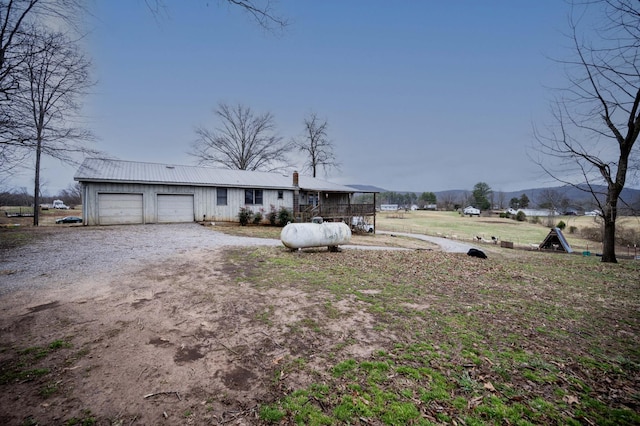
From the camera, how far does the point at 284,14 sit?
3170 mm

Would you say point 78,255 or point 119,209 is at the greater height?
point 119,209

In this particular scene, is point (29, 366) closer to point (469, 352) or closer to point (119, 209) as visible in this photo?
point (469, 352)

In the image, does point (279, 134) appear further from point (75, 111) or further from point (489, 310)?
point (489, 310)

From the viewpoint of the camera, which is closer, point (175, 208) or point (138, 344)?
point (138, 344)

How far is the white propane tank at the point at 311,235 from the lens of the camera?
914 cm

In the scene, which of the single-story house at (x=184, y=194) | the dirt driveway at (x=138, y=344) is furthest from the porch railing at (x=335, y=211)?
the dirt driveway at (x=138, y=344)

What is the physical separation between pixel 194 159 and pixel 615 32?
33.7m

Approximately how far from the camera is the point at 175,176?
17.4 metres

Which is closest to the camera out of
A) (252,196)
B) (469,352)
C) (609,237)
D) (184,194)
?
(469,352)

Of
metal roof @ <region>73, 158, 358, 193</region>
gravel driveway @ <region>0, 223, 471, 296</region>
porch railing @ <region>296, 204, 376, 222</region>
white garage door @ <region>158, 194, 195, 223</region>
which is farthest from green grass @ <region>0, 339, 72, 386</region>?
porch railing @ <region>296, 204, 376, 222</region>

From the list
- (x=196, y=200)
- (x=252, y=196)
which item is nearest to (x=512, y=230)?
(x=252, y=196)

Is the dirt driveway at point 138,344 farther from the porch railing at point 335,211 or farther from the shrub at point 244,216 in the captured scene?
the porch railing at point 335,211

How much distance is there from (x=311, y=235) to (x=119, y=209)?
43.0 feet

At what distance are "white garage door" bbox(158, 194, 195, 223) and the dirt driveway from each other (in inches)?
412
